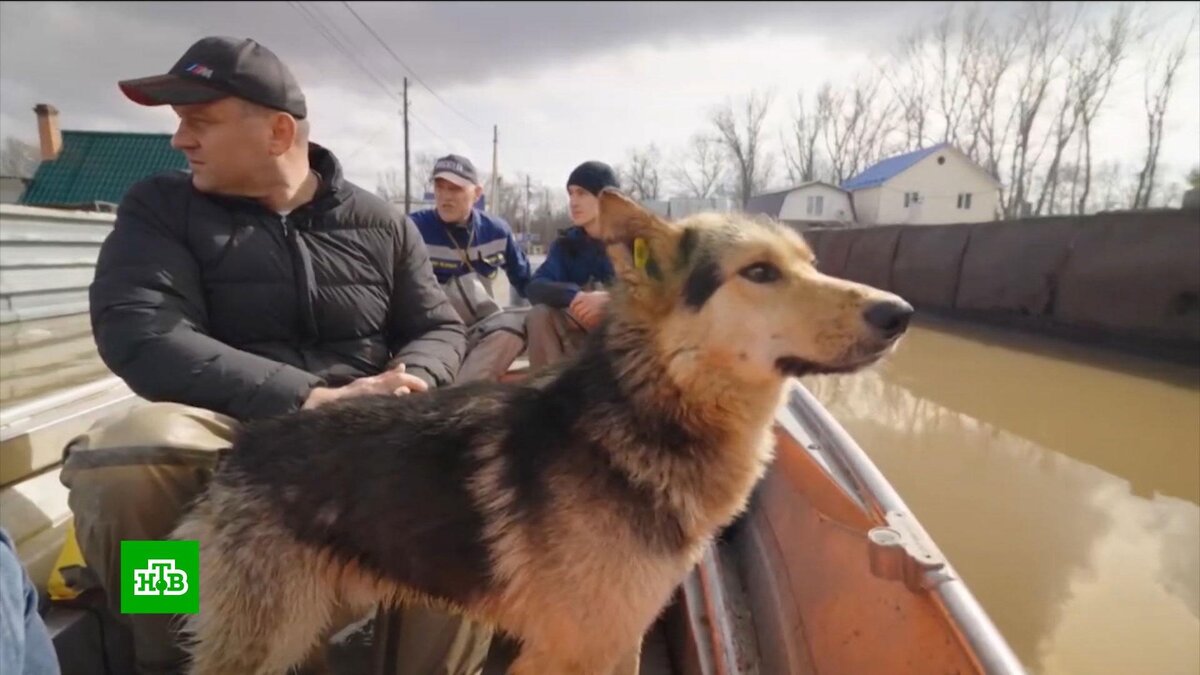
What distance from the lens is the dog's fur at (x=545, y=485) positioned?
1.60 meters

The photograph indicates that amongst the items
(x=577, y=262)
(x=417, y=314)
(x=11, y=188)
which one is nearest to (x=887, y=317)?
(x=417, y=314)

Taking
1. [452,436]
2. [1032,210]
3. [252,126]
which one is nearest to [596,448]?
[452,436]

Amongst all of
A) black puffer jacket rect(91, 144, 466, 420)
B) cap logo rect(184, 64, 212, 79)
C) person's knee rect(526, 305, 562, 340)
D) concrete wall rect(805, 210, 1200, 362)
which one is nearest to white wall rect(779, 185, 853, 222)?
concrete wall rect(805, 210, 1200, 362)

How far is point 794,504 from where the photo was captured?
211 centimetres

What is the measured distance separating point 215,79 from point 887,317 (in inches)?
86.1

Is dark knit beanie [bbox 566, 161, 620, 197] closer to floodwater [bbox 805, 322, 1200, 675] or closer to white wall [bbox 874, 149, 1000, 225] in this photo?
floodwater [bbox 805, 322, 1200, 675]

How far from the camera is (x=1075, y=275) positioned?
26.1 feet

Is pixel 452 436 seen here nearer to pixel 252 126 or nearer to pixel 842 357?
pixel 842 357

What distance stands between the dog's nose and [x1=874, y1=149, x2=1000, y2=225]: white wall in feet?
109

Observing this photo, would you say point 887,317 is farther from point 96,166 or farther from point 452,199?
point 96,166

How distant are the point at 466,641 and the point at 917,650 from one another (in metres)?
1.44

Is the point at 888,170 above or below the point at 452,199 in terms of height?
above

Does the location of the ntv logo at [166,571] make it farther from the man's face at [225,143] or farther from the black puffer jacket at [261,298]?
the man's face at [225,143]

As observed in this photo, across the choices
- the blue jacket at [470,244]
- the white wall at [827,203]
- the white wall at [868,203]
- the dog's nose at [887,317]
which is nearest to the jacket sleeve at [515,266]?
the blue jacket at [470,244]
